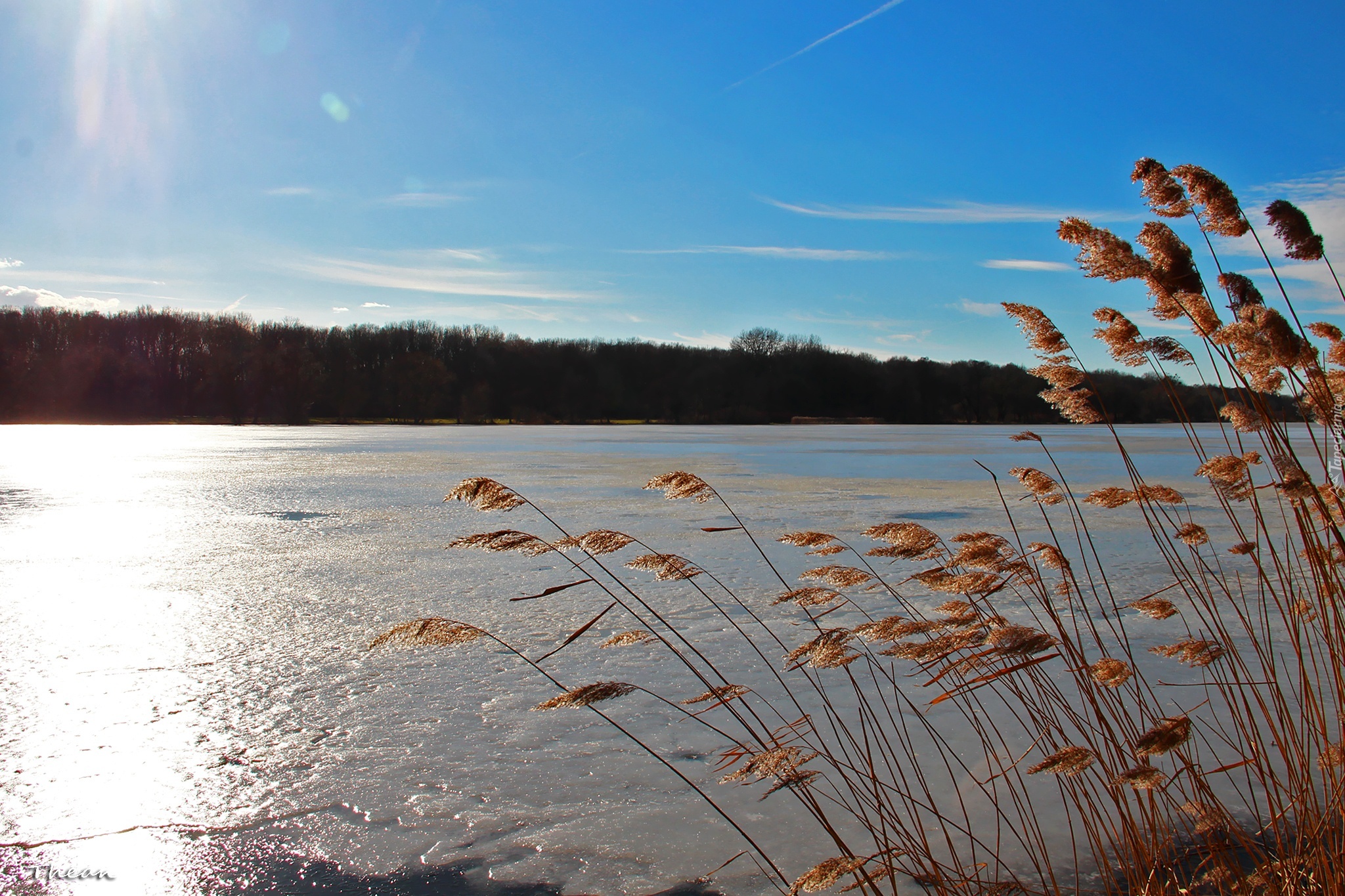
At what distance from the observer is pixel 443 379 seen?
75.4 meters

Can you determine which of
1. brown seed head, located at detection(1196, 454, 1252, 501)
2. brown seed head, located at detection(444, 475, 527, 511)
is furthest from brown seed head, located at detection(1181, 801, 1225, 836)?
brown seed head, located at detection(444, 475, 527, 511)

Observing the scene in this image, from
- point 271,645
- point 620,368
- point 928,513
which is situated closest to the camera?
point 271,645

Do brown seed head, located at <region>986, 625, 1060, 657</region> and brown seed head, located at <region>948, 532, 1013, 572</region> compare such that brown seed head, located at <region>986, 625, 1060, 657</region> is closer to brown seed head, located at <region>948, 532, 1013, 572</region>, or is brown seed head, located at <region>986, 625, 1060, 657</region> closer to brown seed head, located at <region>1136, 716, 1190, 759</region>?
brown seed head, located at <region>1136, 716, 1190, 759</region>

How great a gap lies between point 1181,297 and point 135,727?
394 cm

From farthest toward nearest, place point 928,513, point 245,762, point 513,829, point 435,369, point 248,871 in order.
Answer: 1. point 435,369
2. point 928,513
3. point 245,762
4. point 513,829
5. point 248,871

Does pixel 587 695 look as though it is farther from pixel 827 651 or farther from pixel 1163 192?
pixel 1163 192

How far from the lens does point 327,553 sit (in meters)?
7.56

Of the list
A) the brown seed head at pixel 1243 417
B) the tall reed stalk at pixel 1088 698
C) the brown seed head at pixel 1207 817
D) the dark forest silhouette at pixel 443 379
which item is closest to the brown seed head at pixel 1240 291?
the tall reed stalk at pixel 1088 698

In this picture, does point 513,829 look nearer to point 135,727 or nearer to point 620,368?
point 135,727

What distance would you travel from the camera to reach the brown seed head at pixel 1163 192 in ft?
6.52

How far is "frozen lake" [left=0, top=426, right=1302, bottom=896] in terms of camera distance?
2580 millimetres

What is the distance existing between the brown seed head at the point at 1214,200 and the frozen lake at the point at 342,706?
1.99m

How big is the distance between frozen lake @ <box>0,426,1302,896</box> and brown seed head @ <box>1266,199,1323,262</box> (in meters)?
2.02

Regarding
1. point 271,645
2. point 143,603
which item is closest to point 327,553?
point 143,603
